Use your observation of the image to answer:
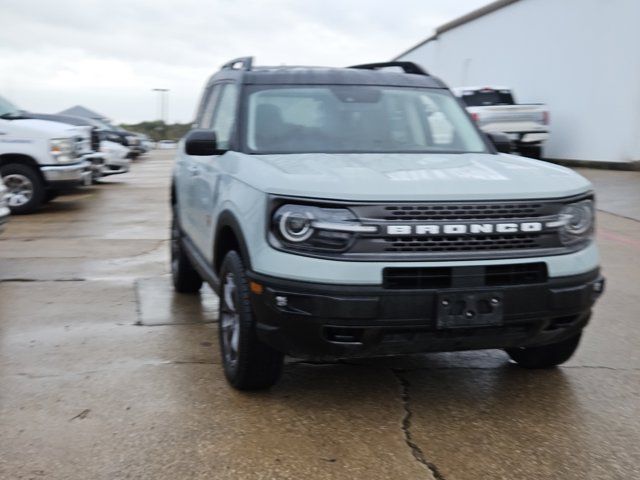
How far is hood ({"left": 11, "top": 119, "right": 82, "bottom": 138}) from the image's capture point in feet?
37.9

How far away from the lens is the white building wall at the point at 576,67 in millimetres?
16203

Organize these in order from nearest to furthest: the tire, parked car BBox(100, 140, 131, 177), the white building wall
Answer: the tire < the white building wall < parked car BBox(100, 140, 131, 177)

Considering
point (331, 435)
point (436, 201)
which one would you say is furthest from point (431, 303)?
point (331, 435)

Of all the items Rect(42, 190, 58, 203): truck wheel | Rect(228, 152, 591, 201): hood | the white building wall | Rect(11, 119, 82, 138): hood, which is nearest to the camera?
Rect(228, 152, 591, 201): hood

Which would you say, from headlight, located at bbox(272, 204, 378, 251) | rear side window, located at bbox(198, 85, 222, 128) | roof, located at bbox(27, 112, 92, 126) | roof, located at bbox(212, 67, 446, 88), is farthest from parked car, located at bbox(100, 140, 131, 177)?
headlight, located at bbox(272, 204, 378, 251)

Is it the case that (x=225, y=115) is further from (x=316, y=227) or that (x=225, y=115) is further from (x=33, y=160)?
(x=33, y=160)

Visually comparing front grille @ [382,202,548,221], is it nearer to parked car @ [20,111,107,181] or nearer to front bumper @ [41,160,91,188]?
front bumper @ [41,160,91,188]

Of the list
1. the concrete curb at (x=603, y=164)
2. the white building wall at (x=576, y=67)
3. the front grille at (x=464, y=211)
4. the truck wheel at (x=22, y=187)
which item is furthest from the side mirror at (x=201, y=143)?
the concrete curb at (x=603, y=164)

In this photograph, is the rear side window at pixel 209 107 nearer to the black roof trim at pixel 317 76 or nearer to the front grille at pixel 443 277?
the black roof trim at pixel 317 76

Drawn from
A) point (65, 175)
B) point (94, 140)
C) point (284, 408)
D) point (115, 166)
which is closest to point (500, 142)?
point (284, 408)

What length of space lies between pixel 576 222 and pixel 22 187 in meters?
10.1

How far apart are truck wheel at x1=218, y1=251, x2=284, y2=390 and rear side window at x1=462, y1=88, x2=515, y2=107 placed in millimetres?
14548

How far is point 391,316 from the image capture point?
340 centimetres

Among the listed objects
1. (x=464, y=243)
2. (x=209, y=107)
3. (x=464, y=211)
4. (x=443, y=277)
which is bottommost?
(x=443, y=277)
